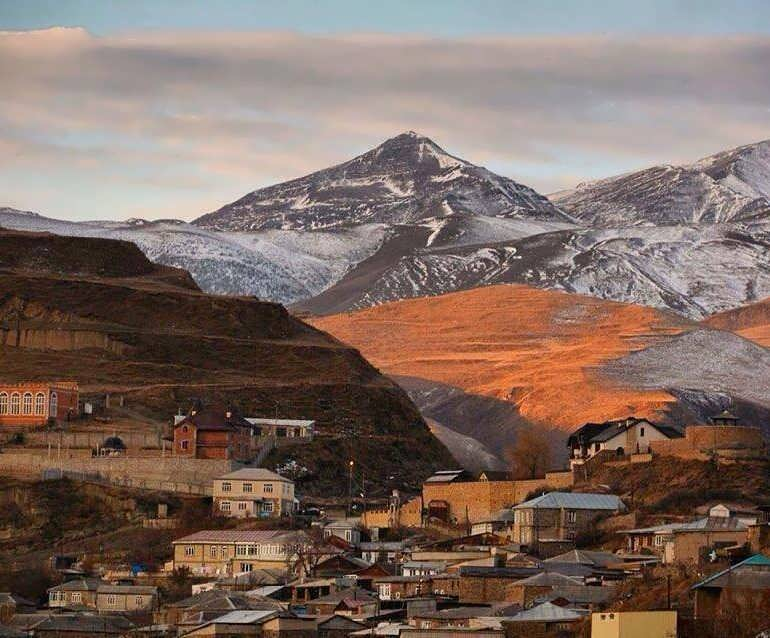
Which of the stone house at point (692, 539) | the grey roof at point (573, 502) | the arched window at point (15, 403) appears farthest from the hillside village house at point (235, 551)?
the arched window at point (15, 403)

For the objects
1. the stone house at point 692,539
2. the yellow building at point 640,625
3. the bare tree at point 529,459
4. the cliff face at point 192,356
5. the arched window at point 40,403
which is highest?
the cliff face at point 192,356

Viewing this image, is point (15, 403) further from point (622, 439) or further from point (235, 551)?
point (235, 551)

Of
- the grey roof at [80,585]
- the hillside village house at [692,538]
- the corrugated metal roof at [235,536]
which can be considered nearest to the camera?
the hillside village house at [692,538]

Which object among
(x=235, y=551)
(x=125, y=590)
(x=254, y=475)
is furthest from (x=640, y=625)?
(x=254, y=475)

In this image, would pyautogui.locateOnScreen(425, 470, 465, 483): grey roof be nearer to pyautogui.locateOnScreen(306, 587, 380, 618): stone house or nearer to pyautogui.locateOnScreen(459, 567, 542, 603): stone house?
pyautogui.locateOnScreen(306, 587, 380, 618): stone house

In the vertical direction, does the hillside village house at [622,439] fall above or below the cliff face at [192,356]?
below

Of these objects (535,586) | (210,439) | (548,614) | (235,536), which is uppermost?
(210,439)

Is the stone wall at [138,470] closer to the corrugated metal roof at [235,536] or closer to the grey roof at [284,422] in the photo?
the grey roof at [284,422]
